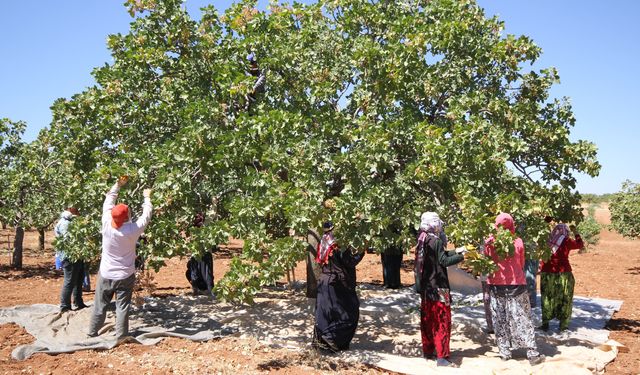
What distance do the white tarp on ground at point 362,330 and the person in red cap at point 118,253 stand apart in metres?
0.43

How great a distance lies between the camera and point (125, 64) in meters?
7.63

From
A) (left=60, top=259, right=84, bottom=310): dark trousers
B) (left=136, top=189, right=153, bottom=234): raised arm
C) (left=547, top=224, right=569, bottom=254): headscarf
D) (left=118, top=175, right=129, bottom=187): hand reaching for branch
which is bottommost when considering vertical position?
(left=60, top=259, right=84, bottom=310): dark trousers

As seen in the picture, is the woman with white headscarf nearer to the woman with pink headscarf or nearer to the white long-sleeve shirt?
the woman with pink headscarf

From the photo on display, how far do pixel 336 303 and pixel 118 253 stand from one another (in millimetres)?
2951

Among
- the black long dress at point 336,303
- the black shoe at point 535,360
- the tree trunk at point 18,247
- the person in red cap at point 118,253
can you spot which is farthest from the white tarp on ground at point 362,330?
the tree trunk at point 18,247

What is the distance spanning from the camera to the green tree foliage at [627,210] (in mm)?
17391

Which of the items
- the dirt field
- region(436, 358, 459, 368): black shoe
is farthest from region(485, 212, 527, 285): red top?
the dirt field

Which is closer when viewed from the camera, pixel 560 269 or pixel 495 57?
pixel 495 57

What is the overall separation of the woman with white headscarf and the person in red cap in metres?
3.50

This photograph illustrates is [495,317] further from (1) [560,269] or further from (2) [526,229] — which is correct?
(1) [560,269]

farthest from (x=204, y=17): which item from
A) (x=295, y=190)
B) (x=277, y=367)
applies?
(x=277, y=367)

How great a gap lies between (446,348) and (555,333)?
2562 millimetres

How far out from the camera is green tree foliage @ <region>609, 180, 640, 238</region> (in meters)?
17.4

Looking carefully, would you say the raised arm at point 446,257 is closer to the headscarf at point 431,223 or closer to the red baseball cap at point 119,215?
the headscarf at point 431,223
